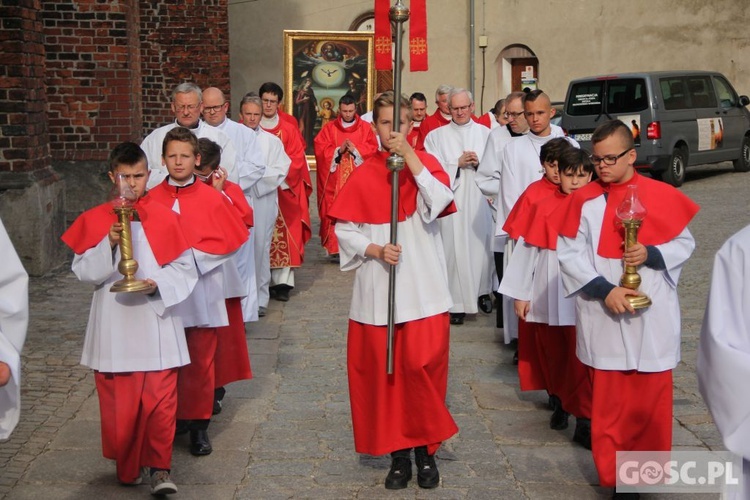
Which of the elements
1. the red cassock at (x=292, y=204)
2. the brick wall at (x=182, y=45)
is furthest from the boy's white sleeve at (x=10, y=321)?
the brick wall at (x=182, y=45)

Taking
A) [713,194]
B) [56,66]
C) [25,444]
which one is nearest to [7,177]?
[56,66]

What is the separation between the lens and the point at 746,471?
135 inches

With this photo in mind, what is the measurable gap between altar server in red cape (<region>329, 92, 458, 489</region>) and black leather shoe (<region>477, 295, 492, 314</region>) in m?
4.60

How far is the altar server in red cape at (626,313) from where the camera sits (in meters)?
5.23

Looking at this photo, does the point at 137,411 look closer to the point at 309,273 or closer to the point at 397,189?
the point at 397,189

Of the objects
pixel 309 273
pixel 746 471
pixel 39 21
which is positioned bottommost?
pixel 309 273

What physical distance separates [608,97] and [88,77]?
35.0 feet

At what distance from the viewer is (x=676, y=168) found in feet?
66.9

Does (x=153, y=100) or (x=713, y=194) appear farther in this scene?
(x=713, y=194)

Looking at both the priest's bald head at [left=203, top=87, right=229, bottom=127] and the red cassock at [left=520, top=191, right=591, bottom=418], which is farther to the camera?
the priest's bald head at [left=203, top=87, right=229, bottom=127]

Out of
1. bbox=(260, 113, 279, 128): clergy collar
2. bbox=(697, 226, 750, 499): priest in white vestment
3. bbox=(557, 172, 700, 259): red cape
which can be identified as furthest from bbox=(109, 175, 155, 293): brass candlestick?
bbox=(260, 113, 279, 128): clergy collar

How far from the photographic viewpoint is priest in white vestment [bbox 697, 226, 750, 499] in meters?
3.36

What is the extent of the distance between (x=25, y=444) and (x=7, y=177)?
498cm

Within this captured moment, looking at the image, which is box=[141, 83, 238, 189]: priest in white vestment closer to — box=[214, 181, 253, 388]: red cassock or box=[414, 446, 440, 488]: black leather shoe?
box=[214, 181, 253, 388]: red cassock
